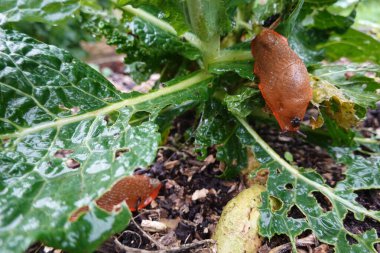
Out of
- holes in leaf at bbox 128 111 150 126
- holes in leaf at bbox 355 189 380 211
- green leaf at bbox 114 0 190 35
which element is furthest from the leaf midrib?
holes in leaf at bbox 355 189 380 211

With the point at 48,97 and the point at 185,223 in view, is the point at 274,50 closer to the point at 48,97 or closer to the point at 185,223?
the point at 185,223

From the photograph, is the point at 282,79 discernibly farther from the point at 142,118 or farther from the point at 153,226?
the point at 153,226

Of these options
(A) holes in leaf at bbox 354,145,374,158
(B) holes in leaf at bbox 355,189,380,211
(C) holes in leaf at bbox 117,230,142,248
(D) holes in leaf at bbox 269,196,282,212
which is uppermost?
(D) holes in leaf at bbox 269,196,282,212

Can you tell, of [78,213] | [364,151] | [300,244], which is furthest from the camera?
[364,151]

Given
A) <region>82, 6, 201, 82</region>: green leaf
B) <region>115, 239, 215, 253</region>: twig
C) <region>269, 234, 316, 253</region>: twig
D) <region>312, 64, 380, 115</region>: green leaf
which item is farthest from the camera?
<region>82, 6, 201, 82</region>: green leaf

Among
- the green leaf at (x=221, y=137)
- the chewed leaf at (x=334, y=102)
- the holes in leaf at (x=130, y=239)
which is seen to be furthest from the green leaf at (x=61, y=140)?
the chewed leaf at (x=334, y=102)

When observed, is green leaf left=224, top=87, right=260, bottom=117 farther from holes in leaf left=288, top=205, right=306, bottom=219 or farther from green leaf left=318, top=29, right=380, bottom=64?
green leaf left=318, top=29, right=380, bottom=64

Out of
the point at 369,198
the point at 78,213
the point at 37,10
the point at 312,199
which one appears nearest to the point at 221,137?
the point at 312,199
